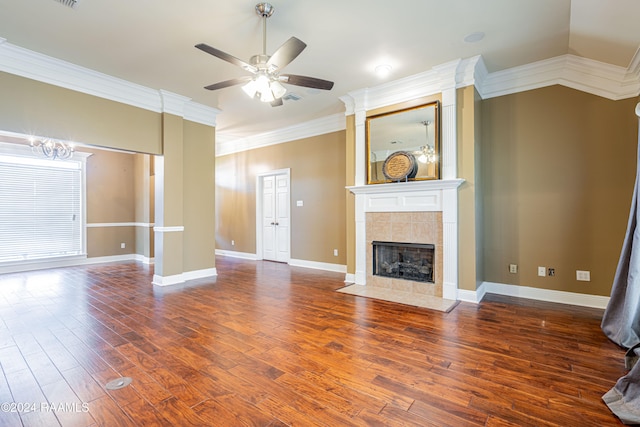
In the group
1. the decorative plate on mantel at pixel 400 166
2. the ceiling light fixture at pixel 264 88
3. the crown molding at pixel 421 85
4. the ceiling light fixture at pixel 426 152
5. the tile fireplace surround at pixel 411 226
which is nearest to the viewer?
the ceiling light fixture at pixel 264 88

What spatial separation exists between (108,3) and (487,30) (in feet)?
12.3

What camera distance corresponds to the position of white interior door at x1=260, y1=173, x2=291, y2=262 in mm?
6918

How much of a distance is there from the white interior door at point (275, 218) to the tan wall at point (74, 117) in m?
2.80

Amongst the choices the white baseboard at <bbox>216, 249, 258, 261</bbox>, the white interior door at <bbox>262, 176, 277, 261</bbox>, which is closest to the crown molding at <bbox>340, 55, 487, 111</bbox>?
the white interior door at <bbox>262, 176, 277, 261</bbox>

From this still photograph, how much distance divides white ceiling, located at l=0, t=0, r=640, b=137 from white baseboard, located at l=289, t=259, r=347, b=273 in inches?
136

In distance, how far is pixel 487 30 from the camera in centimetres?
316

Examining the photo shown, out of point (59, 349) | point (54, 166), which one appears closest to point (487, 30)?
point (59, 349)

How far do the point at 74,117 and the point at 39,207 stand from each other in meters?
3.83

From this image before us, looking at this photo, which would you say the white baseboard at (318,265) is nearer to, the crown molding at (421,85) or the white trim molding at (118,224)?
the crown molding at (421,85)

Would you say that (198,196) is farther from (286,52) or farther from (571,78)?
(571,78)

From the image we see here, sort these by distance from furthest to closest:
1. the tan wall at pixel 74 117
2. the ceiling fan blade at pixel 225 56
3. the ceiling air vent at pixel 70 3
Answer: the tan wall at pixel 74 117 < the ceiling air vent at pixel 70 3 < the ceiling fan blade at pixel 225 56

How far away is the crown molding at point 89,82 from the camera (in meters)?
3.49

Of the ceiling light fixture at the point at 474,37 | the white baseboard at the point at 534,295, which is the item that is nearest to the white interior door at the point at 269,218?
the white baseboard at the point at 534,295

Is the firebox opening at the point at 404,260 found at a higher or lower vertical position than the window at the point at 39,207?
lower
